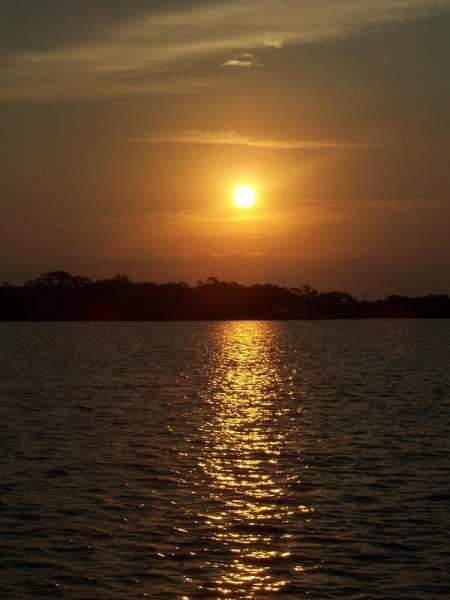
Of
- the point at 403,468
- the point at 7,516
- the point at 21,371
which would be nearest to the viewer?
the point at 7,516

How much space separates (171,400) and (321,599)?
2965cm

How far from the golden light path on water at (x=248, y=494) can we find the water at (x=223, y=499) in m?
0.05

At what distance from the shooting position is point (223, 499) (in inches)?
786

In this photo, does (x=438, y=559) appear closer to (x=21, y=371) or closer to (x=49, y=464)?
(x=49, y=464)

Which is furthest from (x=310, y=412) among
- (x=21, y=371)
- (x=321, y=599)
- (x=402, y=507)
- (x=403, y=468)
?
(x=21, y=371)

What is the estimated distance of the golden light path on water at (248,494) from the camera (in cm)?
1489

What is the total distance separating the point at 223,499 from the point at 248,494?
0.79 m

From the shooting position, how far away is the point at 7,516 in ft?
59.7

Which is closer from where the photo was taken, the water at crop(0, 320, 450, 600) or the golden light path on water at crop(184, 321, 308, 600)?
the water at crop(0, 320, 450, 600)

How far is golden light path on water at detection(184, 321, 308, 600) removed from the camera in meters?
14.9

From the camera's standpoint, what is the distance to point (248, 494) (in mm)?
20531

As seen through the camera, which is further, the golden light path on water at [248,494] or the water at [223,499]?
the golden light path on water at [248,494]

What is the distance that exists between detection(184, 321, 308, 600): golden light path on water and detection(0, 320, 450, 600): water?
0.05 metres

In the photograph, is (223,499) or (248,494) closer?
(223,499)
